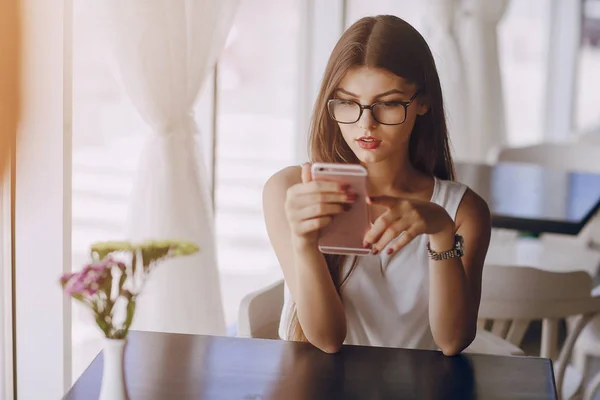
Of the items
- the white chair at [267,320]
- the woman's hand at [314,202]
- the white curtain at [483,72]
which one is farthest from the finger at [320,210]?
the white curtain at [483,72]

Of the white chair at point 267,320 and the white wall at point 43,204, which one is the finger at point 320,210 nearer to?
the white chair at point 267,320

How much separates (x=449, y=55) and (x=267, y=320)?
3.23 metres

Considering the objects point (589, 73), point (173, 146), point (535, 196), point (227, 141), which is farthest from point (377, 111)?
point (589, 73)

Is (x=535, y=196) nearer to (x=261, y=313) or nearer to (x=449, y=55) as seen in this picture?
(x=261, y=313)

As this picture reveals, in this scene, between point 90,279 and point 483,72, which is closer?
point 90,279

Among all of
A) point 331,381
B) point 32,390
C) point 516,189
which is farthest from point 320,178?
point 516,189

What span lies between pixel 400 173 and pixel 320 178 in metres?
0.47

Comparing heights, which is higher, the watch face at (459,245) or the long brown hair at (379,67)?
the long brown hair at (379,67)

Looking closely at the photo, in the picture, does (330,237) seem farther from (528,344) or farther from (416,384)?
(528,344)

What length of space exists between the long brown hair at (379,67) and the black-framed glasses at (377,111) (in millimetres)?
50

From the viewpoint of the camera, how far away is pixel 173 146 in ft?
8.45

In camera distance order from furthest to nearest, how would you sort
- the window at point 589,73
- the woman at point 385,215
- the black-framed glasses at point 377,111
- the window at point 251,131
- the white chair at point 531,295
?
the window at point 589,73 → the window at point 251,131 → the white chair at point 531,295 → the black-framed glasses at point 377,111 → the woman at point 385,215

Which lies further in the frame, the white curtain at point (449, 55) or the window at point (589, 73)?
the window at point (589, 73)

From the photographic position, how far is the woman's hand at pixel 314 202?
4.20 feet
